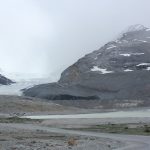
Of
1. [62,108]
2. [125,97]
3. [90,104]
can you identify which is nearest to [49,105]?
[62,108]

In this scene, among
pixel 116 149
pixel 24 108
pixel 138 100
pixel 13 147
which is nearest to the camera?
pixel 13 147

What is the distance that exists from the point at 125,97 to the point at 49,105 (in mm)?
31299

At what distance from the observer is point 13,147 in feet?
128

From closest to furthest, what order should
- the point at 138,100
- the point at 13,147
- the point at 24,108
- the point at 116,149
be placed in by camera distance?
the point at 13,147 → the point at 116,149 → the point at 24,108 → the point at 138,100

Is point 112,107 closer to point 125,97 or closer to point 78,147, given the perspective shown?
point 125,97

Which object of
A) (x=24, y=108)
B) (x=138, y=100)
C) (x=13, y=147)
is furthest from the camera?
(x=138, y=100)

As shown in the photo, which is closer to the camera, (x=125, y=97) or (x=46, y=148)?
(x=46, y=148)

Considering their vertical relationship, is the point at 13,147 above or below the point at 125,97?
below

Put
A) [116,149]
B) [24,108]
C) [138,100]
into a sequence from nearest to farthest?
1. [116,149]
2. [24,108]
3. [138,100]

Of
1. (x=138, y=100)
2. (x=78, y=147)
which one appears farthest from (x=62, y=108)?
(x=78, y=147)

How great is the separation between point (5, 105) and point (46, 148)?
145618 millimetres

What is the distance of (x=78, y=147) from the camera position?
42.2 m

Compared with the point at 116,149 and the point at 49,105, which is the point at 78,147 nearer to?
the point at 116,149

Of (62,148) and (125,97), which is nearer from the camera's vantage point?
(62,148)
